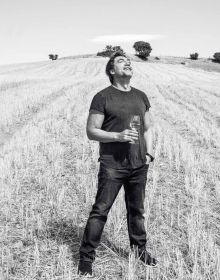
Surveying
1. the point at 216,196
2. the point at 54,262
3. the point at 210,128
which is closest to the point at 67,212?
the point at 54,262

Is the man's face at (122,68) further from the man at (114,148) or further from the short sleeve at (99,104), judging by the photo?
the short sleeve at (99,104)

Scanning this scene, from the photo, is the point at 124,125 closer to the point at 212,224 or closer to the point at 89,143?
the point at 212,224

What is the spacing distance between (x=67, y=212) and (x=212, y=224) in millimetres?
1852

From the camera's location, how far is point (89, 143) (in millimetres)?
10492

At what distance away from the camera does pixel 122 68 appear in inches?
169

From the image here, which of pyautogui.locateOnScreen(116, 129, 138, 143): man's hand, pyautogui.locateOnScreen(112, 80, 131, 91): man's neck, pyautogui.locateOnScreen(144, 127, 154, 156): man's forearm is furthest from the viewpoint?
pyautogui.locateOnScreen(144, 127, 154, 156): man's forearm

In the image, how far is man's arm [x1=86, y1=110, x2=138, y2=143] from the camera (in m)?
4.03

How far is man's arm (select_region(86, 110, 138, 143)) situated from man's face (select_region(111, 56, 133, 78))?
1.43ft

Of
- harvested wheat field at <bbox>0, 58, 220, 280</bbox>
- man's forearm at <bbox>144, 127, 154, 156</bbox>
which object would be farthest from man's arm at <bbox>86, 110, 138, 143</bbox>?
harvested wheat field at <bbox>0, 58, 220, 280</bbox>

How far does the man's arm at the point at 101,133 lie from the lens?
159 inches

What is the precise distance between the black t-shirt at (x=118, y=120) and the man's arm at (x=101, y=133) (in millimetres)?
66

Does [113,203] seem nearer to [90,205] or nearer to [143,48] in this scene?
[90,205]

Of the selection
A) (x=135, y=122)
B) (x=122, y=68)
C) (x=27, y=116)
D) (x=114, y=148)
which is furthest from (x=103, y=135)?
(x=27, y=116)

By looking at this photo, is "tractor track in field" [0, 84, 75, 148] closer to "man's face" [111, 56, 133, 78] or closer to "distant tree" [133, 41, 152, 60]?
"man's face" [111, 56, 133, 78]
